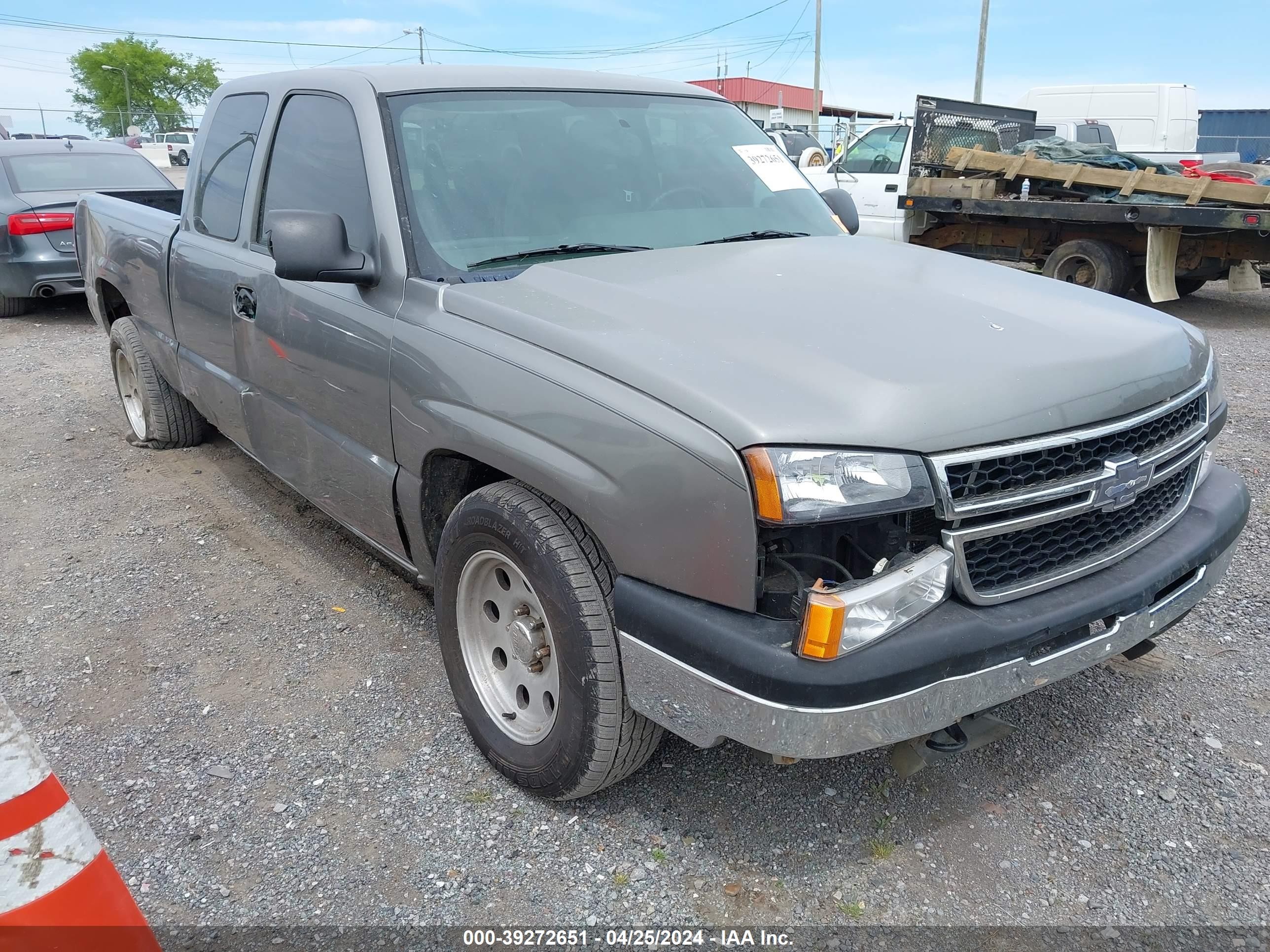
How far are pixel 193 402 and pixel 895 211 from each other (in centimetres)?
869

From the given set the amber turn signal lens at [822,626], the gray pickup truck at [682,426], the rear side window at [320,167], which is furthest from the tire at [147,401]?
the amber turn signal lens at [822,626]

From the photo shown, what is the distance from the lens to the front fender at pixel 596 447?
6.43 ft

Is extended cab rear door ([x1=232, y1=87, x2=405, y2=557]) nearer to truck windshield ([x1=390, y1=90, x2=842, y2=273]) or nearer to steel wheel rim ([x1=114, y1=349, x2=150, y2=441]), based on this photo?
truck windshield ([x1=390, y1=90, x2=842, y2=273])

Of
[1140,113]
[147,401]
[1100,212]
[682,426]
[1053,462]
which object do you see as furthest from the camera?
[1140,113]

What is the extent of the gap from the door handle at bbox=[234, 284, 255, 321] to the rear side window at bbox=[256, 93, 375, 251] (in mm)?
205

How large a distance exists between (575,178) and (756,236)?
657 mm

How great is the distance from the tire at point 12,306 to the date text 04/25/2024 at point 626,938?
9920 millimetres

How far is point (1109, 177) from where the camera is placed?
354 inches

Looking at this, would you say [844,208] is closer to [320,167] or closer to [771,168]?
[771,168]

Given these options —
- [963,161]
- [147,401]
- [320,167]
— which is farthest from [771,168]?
[963,161]

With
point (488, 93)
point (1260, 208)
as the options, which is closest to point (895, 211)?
point (1260, 208)

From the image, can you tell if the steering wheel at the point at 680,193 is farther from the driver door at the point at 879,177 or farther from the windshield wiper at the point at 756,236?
the driver door at the point at 879,177

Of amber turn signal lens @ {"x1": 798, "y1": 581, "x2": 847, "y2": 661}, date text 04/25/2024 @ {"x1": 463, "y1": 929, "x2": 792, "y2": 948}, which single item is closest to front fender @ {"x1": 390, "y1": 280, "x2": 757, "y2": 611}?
amber turn signal lens @ {"x1": 798, "y1": 581, "x2": 847, "y2": 661}

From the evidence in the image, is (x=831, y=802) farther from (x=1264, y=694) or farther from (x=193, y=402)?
(x=193, y=402)
